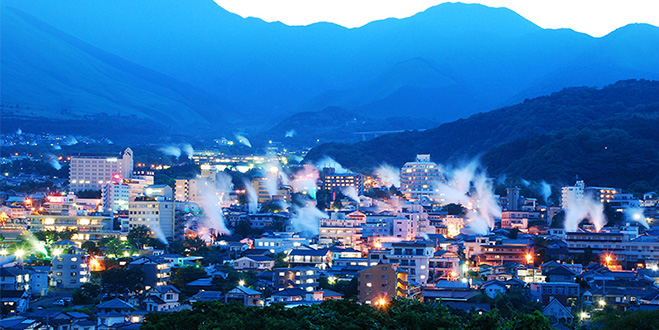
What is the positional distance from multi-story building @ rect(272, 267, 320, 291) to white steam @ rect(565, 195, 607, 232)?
15.4 metres

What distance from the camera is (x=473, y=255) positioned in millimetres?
35688

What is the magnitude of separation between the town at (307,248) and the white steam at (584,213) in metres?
0.13

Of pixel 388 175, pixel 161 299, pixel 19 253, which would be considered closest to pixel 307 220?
pixel 19 253

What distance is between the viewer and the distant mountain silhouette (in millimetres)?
60469

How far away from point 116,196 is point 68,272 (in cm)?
1562

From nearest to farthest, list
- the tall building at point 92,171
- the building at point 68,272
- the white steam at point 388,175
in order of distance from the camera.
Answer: the building at point 68,272, the tall building at point 92,171, the white steam at point 388,175

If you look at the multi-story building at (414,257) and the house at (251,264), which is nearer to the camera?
the multi-story building at (414,257)

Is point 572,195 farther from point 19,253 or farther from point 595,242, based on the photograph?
point 19,253

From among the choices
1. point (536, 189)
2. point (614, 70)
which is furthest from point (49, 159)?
point (614, 70)

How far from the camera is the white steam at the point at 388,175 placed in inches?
2635

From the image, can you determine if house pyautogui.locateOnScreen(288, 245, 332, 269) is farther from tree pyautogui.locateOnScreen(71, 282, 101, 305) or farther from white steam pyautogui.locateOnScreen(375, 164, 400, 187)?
white steam pyautogui.locateOnScreen(375, 164, 400, 187)

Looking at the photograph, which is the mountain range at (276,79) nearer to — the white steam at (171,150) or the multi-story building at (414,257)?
the white steam at (171,150)

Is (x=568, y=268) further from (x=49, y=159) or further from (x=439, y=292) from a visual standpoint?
(x=49, y=159)

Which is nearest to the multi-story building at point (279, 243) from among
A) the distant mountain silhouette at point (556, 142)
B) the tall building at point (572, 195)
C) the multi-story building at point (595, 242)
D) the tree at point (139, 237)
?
the tree at point (139, 237)
